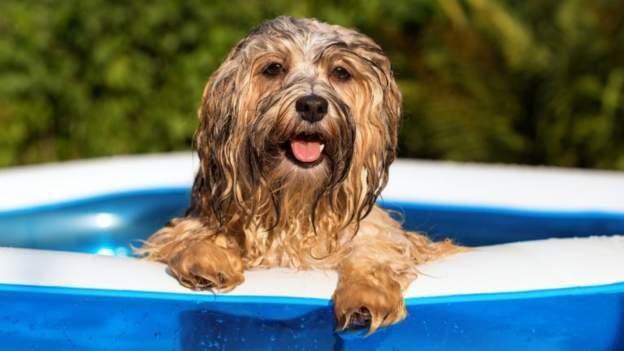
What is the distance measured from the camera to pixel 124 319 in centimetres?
436

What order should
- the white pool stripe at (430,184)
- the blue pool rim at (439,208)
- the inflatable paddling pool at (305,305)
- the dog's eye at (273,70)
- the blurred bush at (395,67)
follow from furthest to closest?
the blurred bush at (395,67), the white pool stripe at (430,184), the blue pool rim at (439,208), the dog's eye at (273,70), the inflatable paddling pool at (305,305)

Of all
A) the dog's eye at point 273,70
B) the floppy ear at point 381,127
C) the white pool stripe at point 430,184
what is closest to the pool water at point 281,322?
the floppy ear at point 381,127

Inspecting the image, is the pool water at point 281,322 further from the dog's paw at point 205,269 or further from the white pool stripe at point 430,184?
the white pool stripe at point 430,184

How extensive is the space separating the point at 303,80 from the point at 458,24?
5.06m

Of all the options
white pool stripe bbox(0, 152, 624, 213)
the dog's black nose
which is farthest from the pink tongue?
white pool stripe bbox(0, 152, 624, 213)

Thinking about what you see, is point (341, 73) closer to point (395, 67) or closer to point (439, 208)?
point (439, 208)

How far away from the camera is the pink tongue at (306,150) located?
434 centimetres

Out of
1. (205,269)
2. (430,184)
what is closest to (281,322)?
(205,269)

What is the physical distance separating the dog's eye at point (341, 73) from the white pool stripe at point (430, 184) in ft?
8.49

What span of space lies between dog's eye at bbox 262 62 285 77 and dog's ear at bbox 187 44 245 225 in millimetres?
96

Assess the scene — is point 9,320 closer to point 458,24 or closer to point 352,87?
point 352,87

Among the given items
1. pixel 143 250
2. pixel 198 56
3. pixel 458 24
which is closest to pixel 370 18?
pixel 458 24

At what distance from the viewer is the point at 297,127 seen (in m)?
4.21

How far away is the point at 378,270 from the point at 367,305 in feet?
1.01
